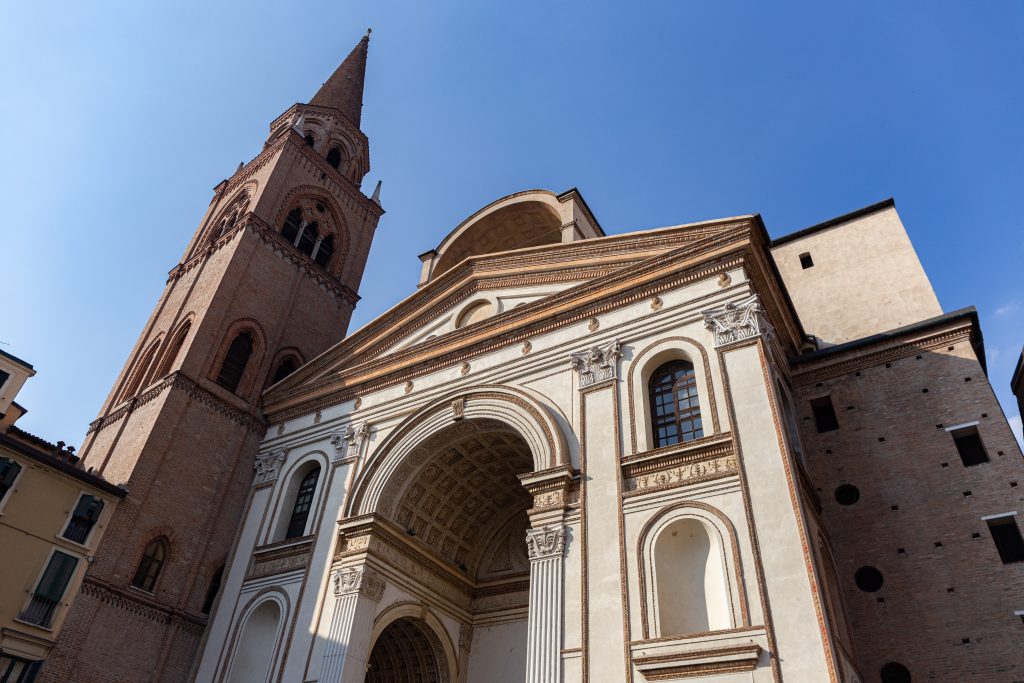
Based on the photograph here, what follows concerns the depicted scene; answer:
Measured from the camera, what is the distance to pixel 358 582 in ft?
53.6

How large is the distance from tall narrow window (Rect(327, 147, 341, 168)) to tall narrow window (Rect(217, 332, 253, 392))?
11220 mm

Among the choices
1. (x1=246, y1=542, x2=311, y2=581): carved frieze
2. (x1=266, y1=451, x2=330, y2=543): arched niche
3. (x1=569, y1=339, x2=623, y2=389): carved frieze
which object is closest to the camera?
(x1=569, y1=339, x2=623, y2=389): carved frieze

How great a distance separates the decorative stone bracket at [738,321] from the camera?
14758 millimetres

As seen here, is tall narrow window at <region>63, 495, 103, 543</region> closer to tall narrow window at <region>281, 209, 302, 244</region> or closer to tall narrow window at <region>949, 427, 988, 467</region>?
tall narrow window at <region>281, 209, 302, 244</region>

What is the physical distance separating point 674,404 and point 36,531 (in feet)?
47.1

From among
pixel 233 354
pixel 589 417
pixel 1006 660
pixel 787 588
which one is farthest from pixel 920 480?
pixel 233 354

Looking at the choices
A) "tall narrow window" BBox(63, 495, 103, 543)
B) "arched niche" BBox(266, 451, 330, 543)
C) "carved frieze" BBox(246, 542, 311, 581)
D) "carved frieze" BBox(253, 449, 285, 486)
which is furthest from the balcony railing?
"carved frieze" BBox(253, 449, 285, 486)

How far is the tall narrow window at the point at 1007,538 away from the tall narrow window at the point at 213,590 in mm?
18235

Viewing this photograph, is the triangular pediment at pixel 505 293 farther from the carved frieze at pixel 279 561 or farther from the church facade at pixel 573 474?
the carved frieze at pixel 279 561

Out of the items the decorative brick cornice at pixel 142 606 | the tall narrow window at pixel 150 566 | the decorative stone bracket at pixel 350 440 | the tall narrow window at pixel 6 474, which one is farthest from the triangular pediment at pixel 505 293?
the tall narrow window at pixel 6 474

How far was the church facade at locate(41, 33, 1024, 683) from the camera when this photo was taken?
12.9 metres

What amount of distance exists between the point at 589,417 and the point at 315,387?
32.8 ft

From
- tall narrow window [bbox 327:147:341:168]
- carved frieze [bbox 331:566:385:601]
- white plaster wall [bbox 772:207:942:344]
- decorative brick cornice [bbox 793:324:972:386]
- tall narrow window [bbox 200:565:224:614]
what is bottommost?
carved frieze [bbox 331:566:385:601]

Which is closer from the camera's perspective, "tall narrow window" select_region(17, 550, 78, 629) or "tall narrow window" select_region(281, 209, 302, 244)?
"tall narrow window" select_region(17, 550, 78, 629)
